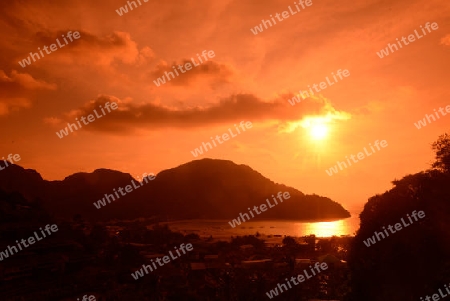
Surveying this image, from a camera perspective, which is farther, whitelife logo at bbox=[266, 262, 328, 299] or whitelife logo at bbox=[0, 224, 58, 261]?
whitelife logo at bbox=[266, 262, 328, 299]

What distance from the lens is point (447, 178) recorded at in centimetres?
2239

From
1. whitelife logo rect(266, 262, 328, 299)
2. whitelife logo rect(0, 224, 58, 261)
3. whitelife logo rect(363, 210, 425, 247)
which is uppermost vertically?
whitelife logo rect(0, 224, 58, 261)

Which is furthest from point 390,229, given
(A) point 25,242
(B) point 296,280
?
(A) point 25,242

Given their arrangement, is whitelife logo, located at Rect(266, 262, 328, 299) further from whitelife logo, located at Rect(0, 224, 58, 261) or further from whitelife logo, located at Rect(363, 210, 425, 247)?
whitelife logo, located at Rect(0, 224, 58, 261)

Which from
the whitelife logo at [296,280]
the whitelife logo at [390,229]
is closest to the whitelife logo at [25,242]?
the whitelife logo at [296,280]

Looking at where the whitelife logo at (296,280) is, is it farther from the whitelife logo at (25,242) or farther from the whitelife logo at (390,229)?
the whitelife logo at (25,242)

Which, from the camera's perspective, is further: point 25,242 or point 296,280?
point 296,280

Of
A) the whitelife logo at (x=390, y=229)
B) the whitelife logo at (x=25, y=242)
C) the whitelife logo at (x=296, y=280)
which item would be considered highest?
the whitelife logo at (x=25, y=242)

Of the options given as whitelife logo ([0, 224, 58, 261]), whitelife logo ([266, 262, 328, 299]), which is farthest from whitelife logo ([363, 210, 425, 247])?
whitelife logo ([0, 224, 58, 261])

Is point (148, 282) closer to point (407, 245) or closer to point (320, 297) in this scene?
point (320, 297)

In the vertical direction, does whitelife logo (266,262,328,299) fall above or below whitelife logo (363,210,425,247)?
below

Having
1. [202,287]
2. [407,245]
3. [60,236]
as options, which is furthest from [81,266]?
[407,245]

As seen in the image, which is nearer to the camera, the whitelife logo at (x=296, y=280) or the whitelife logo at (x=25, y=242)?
the whitelife logo at (x=25, y=242)

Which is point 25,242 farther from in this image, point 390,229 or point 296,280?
point 390,229
